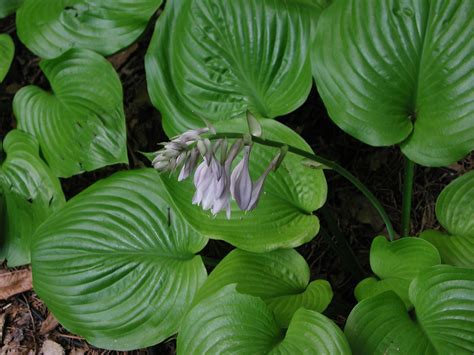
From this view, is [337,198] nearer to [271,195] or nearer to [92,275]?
[271,195]

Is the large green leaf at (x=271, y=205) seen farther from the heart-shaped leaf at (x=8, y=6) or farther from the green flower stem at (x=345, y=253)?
the heart-shaped leaf at (x=8, y=6)

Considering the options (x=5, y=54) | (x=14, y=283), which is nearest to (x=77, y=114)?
(x=5, y=54)

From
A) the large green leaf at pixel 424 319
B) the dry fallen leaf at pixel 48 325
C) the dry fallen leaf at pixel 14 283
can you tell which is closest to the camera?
the large green leaf at pixel 424 319

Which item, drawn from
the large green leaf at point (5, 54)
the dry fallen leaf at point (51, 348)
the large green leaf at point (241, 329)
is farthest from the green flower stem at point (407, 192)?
the large green leaf at point (5, 54)

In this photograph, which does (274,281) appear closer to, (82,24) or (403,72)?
(403,72)

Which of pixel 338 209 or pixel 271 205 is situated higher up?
pixel 271 205

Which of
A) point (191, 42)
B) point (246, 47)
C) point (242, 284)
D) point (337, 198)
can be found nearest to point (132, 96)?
point (191, 42)

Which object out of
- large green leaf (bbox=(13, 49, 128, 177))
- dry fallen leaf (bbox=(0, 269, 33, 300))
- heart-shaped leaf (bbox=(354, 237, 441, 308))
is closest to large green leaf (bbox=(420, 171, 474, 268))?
heart-shaped leaf (bbox=(354, 237, 441, 308))
